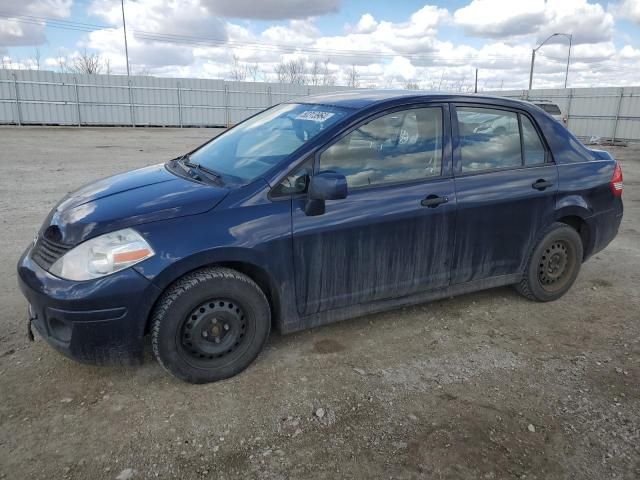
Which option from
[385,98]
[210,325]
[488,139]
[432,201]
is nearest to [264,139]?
[385,98]

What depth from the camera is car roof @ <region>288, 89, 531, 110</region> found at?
352 centimetres

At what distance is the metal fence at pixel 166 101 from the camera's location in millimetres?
24797

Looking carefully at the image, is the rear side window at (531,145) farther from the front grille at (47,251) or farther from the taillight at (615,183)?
the front grille at (47,251)

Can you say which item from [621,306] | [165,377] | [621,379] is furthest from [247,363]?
[621,306]

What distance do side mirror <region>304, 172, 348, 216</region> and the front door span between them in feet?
0.21

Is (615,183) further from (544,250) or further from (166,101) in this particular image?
(166,101)

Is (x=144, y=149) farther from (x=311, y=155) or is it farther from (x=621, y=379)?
(x=621, y=379)

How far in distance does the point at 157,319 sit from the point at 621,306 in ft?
12.7

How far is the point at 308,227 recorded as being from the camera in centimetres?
310

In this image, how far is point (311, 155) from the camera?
10.4 feet

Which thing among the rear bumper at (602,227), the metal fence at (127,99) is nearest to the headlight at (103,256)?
the rear bumper at (602,227)

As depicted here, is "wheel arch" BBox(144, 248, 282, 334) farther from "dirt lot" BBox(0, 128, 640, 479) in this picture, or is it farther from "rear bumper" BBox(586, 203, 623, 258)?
"rear bumper" BBox(586, 203, 623, 258)

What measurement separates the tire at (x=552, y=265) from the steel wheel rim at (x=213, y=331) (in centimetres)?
253

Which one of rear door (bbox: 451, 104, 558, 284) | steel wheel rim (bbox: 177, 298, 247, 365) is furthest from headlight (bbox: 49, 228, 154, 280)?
rear door (bbox: 451, 104, 558, 284)
